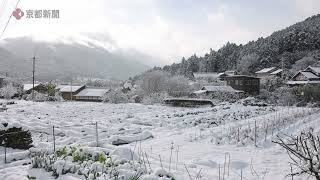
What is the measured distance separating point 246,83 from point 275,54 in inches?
1382

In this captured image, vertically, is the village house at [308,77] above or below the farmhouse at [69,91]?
above

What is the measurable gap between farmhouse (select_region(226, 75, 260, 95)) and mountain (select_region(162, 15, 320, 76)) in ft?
59.8

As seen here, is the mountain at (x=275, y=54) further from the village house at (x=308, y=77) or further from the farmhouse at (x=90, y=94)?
the farmhouse at (x=90, y=94)

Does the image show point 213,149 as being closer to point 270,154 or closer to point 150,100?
point 270,154

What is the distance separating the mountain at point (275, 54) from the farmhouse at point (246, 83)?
59.8ft

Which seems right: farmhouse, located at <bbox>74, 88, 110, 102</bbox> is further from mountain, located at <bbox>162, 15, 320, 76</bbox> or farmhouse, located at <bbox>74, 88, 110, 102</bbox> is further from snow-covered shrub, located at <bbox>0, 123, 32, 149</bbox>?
snow-covered shrub, located at <bbox>0, 123, 32, 149</bbox>

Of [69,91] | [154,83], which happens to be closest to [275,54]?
[154,83]

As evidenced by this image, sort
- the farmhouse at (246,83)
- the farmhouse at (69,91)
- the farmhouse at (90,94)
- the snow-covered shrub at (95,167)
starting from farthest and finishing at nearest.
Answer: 1. the farmhouse at (69,91)
2. the farmhouse at (90,94)
3. the farmhouse at (246,83)
4. the snow-covered shrub at (95,167)

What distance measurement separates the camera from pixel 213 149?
10969mm

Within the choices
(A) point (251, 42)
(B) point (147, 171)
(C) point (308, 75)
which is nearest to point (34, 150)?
(B) point (147, 171)

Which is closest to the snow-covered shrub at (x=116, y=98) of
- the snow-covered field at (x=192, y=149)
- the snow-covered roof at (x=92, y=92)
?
the snow-covered roof at (x=92, y=92)

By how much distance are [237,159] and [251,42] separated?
111094mm

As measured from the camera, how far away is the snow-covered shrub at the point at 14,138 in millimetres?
11039

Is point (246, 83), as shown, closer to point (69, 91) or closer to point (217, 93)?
point (217, 93)
